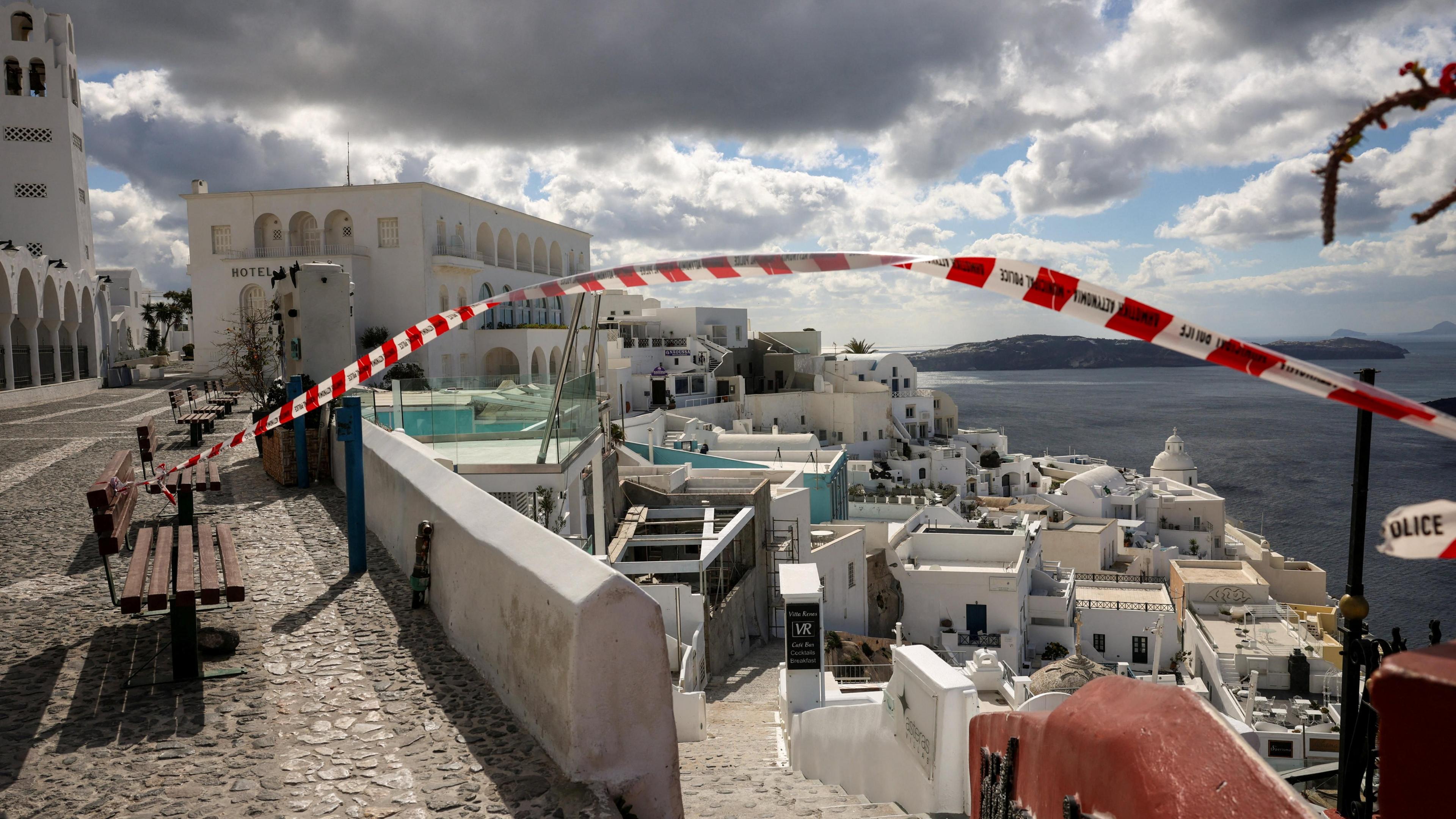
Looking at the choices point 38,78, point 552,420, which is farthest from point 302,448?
point 38,78

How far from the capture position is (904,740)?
27.2ft

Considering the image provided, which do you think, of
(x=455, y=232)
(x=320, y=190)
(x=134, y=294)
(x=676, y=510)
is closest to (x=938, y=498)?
(x=676, y=510)

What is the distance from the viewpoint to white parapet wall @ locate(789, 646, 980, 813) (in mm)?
7445

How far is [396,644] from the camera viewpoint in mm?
5465

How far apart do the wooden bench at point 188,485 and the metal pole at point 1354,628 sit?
684cm

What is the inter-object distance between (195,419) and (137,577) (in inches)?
501

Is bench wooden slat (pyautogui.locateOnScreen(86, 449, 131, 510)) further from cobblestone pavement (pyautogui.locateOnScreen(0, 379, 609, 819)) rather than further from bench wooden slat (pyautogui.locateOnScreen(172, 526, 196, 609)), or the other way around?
cobblestone pavement (pyautogui.locateOnScreen(0, 379, 609, 819))

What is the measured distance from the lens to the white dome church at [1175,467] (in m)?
57.4

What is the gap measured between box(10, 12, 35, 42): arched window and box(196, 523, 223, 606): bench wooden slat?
145 feet

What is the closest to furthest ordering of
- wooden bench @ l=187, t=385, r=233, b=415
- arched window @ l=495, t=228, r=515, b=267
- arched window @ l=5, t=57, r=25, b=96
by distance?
1. wooden bench @ l=187, t=385, r=233, b=415
2. arched window @ l=5, t=57, r=25, b=96
3. arched window @ l=495, t=228, r=515, b=267

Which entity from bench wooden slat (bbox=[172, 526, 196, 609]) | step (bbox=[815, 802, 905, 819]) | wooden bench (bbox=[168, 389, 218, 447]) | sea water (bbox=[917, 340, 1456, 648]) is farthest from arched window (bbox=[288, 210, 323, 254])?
step (bbox=[815, 802, 905, 819])

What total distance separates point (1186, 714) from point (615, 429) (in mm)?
27072

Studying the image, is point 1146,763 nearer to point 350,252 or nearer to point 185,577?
point 185,577

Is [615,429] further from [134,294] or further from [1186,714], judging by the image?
[134,294]
